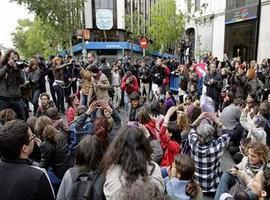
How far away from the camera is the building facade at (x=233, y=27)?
18891mm

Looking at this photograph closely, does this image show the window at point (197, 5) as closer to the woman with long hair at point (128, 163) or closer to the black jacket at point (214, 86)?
the black jacket at point (214, 86)

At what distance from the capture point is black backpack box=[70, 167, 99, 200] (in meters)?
2.60

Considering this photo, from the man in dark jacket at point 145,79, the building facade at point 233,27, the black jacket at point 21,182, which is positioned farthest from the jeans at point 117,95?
the building facade at point 233,27

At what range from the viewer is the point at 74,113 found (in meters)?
6.33

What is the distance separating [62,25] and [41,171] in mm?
26879

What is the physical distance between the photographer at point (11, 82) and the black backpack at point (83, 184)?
400 centimetres

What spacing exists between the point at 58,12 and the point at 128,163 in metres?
26.3

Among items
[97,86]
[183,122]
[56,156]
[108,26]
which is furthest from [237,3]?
[108,26]

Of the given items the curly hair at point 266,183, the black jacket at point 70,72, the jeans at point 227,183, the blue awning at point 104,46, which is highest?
the blue awning at point 104,46

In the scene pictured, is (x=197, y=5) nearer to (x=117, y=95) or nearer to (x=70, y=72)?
(x=117, y=95)

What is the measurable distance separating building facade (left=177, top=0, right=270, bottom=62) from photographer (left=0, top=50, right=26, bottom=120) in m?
14.9

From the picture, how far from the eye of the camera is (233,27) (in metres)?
22.5

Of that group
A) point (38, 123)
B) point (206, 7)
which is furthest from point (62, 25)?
point (38, 123)

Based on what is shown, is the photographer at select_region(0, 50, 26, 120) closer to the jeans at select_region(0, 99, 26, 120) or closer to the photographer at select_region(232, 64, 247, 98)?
the jeans at select_region(0, 99, 26, 120)
